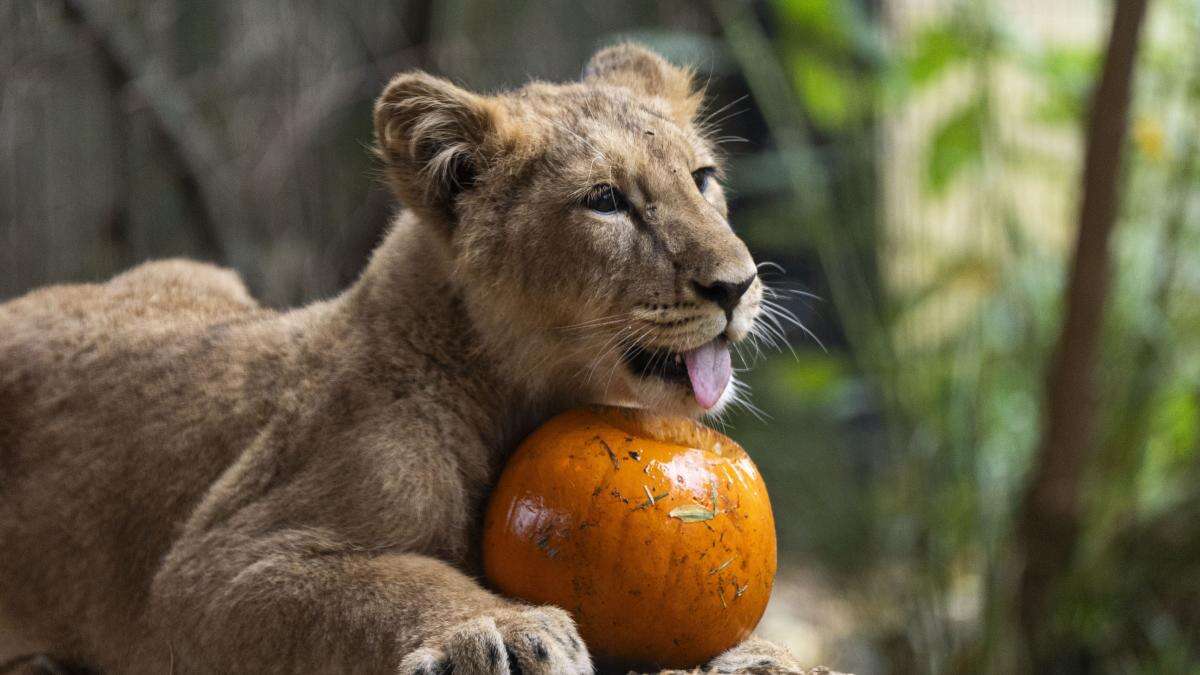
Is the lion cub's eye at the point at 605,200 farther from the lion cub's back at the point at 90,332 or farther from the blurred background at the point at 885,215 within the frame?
the blurred background at the point at 885,215

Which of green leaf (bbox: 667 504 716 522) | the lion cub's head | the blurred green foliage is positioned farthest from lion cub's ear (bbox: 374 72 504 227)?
the blurred green foliage

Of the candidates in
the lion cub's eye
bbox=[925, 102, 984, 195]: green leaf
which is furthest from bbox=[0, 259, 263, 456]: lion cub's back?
bbox=[925, 102, 984, 195]: green leaf

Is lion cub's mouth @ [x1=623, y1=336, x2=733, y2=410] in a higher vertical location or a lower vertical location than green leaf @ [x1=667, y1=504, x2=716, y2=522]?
higher

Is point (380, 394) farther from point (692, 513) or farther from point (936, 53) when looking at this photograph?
point (936, 53)

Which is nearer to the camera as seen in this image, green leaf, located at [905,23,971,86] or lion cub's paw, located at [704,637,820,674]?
lion cub's paw, located at [704,637,820,674]

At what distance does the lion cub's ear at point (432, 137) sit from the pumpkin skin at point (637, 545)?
91cm

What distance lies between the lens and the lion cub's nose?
349 centimetres

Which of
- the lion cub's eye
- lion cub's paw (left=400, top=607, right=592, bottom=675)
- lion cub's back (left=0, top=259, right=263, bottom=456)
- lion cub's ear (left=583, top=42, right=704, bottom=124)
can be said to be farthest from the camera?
lion cub's ear (left=583, top=42, right=704, bottom=124)

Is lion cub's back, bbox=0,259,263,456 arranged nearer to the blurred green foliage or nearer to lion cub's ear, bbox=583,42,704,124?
lion cub's ear, bbox=583,42,704,124

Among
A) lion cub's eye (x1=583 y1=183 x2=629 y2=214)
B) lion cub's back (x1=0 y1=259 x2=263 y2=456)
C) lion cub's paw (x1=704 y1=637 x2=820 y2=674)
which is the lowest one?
lion cub's paw (x1=704 y1=637 x2=820 y2=674)

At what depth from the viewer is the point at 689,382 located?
3584 millimetres

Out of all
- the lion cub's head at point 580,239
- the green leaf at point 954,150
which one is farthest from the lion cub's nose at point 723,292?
the green leaf at point 954,150

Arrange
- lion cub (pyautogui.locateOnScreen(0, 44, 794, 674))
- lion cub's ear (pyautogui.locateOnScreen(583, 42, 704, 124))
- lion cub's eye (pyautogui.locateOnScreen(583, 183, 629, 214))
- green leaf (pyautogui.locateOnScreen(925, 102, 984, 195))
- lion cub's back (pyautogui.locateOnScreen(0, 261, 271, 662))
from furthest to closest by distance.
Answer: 1. green leaf (pyautogui.locateOnScreen(925, 102, 984, 195))
2. lion cub's ear (pyautogui.locateOnScreen(583, 42, 704, 124))
3. lion cub's back (pyautogui.locateOnScreen(0, 261, 271, 662))
4. lion cub's eye (pyautogui.locateOnScreen(583, 183, 629, 214))
5. lion cub (pyautogui.locateOnScreen(0, 44, 794, 674))

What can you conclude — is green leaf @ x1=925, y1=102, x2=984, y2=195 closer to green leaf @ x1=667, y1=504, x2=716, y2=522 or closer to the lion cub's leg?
green leaf @ x1=667, y1=504, x2=716, y2=522
